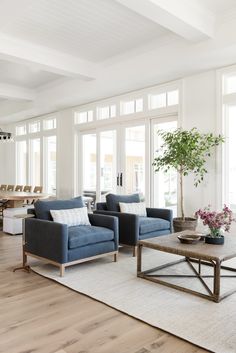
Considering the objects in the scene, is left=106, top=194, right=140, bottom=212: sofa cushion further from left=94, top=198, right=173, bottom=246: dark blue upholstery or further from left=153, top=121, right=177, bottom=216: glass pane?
left=153, top=121, right=177, bottom=216: glass pane

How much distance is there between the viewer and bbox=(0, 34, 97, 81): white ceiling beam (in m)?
5.34

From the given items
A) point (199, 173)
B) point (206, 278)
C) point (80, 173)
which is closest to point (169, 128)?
point (199, 173)

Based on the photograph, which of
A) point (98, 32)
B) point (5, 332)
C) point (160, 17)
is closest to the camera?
point (5, 332)

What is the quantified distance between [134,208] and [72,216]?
4.14 ft

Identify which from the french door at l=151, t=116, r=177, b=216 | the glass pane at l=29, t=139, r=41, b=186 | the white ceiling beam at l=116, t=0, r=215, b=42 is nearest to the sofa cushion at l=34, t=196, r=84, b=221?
the white ceiling beam at l=116, t=0, r=215, b=42

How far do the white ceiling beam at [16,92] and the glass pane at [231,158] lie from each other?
18.3 feet

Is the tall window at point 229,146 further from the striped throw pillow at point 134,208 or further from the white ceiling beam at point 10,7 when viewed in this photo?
the white ceiling beam at point 10,7

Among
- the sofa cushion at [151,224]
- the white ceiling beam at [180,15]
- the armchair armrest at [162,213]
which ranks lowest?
the sofa cushion at [151,224]

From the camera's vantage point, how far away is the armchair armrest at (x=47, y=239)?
3.59m

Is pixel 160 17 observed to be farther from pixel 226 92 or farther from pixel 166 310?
pixel 166 310

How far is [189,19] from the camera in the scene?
165 inches

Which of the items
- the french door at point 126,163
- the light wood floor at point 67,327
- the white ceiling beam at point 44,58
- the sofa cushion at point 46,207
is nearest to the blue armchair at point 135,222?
the sofa cushion at point 46,207

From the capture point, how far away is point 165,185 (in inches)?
262

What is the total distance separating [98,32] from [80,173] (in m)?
4.20
